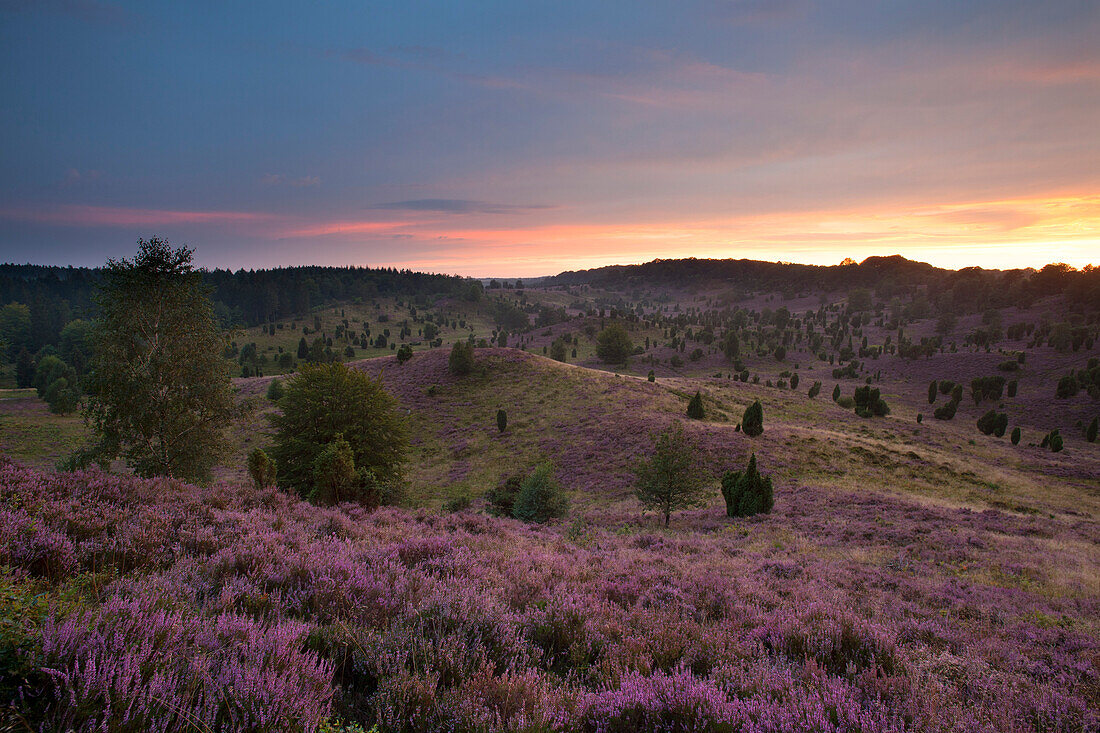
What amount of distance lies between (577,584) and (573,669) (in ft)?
8.77

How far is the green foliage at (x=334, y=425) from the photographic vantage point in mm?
20234

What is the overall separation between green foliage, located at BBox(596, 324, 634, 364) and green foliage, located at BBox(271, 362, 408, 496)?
7665 centimetres

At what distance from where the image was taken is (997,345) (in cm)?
10988

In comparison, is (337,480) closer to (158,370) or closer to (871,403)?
(158,370)

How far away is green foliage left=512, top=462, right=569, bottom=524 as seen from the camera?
22.7 metres

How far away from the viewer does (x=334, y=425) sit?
20812mm

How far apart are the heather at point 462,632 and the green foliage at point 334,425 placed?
9915 mm

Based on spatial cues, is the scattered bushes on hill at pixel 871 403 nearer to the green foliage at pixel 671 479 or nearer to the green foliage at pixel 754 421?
the green foliage at pixel 754 421

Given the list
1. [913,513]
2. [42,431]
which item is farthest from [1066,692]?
[42,431]

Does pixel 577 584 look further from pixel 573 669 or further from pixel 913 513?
pixel 913 513

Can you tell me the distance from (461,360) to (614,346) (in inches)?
1811

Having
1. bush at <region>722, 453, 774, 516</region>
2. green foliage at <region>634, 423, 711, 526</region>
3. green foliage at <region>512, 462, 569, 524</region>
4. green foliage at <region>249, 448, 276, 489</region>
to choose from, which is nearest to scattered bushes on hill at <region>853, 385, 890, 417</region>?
bush at <region>722, 453, 774, 516</region>

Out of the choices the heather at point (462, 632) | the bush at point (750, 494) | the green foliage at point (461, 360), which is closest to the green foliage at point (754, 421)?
the bush at point (750, 494)

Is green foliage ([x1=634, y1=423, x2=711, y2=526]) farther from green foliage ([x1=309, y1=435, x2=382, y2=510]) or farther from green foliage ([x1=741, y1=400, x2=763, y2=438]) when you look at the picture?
green foliage ([x1=741, y1=400, x2=763, y2=438])
